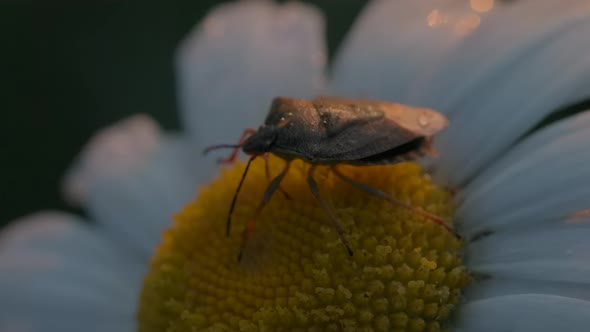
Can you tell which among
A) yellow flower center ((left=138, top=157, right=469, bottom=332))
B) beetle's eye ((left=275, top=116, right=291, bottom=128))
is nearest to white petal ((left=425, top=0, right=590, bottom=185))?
yellow flower center ((left=138, top=157, right=469, bottom=332))

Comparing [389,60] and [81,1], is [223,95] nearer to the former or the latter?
[389,60]

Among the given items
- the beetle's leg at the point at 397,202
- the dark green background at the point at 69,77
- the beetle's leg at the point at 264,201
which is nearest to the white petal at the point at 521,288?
the beetle's leg at the point at 397,202

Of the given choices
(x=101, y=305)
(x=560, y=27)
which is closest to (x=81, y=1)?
(x=101, y=305)

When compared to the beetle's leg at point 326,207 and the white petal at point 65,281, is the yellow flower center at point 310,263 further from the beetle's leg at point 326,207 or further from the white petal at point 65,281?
the white petal at point 65,281

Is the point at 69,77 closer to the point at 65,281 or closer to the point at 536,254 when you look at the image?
the point at 65,281

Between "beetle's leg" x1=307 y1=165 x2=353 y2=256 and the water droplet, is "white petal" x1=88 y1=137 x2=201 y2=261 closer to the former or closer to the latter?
"beetle's leg" x1=307 y1=165 x2=353 y2=256

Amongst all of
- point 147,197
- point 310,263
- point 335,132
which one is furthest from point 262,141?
point 147,197
